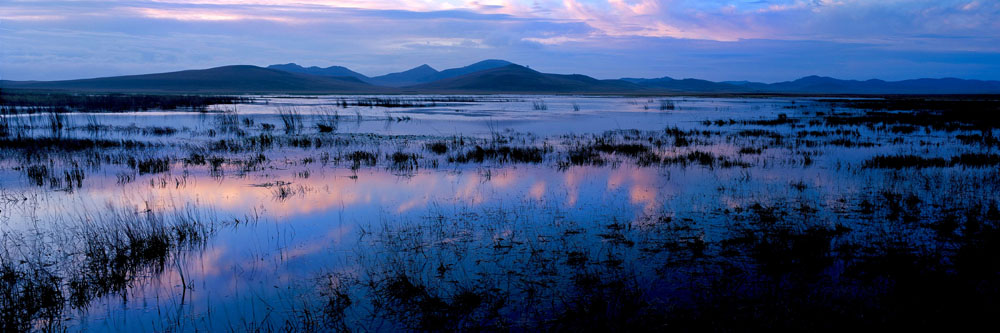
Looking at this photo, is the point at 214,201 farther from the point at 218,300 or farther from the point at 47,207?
the point at 218,300

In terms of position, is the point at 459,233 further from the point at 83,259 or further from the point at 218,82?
the point at 218,82

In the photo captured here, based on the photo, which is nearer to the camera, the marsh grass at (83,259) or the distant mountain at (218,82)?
the marsh grass at (83,259)

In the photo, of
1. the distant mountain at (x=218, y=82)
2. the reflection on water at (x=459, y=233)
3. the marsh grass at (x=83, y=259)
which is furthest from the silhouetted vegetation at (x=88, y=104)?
the distant mountain at (x=218, y=82)

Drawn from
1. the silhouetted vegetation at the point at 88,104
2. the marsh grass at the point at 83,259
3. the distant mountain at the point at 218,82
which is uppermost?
the distant mountain at the point at 218,82

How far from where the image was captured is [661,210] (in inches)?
364

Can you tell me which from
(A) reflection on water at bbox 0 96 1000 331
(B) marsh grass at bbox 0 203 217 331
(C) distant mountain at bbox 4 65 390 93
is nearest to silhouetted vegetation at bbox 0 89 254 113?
(A) reflection on water at bbox 0 96 1000 331

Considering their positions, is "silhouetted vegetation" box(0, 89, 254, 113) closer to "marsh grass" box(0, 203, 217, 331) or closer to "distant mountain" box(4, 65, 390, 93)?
"marsh grass" box(0, 203, 217, 331)

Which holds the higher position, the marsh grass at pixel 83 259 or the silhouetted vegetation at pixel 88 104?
the silhouetted vegetation at pixel 88 104

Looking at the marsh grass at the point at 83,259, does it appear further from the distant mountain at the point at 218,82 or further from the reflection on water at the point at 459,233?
the distant mountain at the point at 218,82

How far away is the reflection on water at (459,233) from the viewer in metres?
5.39

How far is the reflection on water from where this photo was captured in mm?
5395

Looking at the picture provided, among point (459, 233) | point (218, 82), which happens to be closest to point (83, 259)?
point (459, 233)

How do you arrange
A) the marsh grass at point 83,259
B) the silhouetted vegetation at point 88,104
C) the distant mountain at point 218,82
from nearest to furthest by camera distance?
the marsh grass at point 83,259 → the silhouetted vegetation at point 88,104 → the distant mountain at point 218,82

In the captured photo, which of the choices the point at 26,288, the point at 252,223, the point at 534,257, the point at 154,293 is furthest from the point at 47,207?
the point at 534,257
